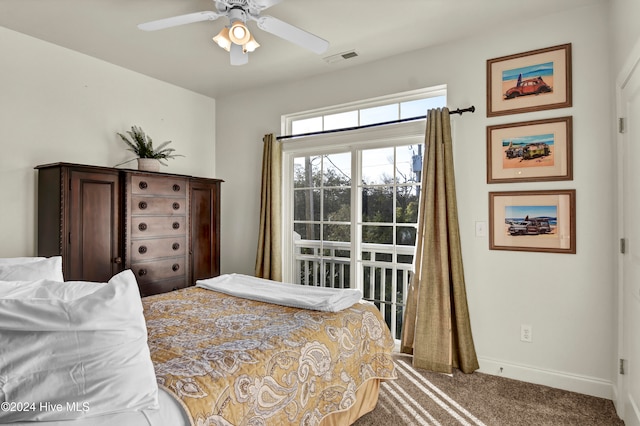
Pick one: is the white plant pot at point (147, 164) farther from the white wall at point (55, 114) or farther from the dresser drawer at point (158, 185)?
the white wall at point (55, 114)

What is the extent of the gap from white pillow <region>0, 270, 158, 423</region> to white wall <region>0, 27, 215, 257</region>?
2.58 m

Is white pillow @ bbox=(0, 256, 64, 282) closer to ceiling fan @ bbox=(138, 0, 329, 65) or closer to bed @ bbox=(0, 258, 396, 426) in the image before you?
bed @ bbox=(0, 258, 396, 426)

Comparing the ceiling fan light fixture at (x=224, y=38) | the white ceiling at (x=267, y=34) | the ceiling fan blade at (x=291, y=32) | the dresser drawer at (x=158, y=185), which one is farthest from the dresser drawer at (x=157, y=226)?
the ceiling fan blade at (x=291, y=32)

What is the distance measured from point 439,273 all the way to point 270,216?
1.92 meters

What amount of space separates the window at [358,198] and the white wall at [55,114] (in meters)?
1.62

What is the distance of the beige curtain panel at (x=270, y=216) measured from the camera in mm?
3936

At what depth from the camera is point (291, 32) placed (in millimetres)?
2232

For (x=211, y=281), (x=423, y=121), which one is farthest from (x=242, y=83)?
(x=211, y=281)

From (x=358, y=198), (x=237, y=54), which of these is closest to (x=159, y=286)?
(x=358, y=198)

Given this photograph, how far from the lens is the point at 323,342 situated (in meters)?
1.77

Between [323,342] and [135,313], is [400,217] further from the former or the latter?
[135,313]

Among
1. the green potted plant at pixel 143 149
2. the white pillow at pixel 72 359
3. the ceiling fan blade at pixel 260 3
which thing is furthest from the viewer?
the green potted plant at pixel 143 149

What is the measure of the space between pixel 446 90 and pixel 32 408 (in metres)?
3.32

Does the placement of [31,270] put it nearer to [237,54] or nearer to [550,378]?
[237,54]
